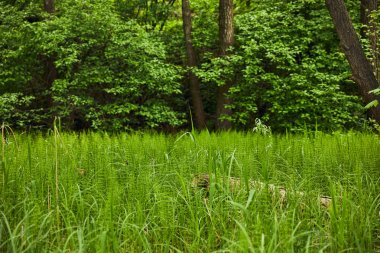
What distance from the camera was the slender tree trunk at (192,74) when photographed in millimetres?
9781

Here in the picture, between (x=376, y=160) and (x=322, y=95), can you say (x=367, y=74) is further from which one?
(x=376, y=160)

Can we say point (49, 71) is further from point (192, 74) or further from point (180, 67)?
point (192, 74)

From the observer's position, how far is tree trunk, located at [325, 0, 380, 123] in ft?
19.5

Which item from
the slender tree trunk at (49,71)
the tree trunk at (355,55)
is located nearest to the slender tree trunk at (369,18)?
the tree trunk at (355,55)

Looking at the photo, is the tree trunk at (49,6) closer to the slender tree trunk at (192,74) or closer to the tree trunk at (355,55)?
the slender tree trunk at (192,74)

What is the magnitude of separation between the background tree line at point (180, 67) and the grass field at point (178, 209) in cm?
519

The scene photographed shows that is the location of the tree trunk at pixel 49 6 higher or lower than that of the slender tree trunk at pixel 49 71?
higher

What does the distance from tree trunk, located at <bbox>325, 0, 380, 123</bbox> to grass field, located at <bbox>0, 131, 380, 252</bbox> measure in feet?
9.06

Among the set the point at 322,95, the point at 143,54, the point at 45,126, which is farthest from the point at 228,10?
the point at 45,126

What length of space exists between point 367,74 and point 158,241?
5.12 m

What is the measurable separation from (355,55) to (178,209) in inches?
192

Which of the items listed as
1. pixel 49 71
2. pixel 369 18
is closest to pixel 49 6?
pixel 49 71

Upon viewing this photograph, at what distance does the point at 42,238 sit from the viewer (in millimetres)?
1836

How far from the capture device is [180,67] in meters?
9.22
